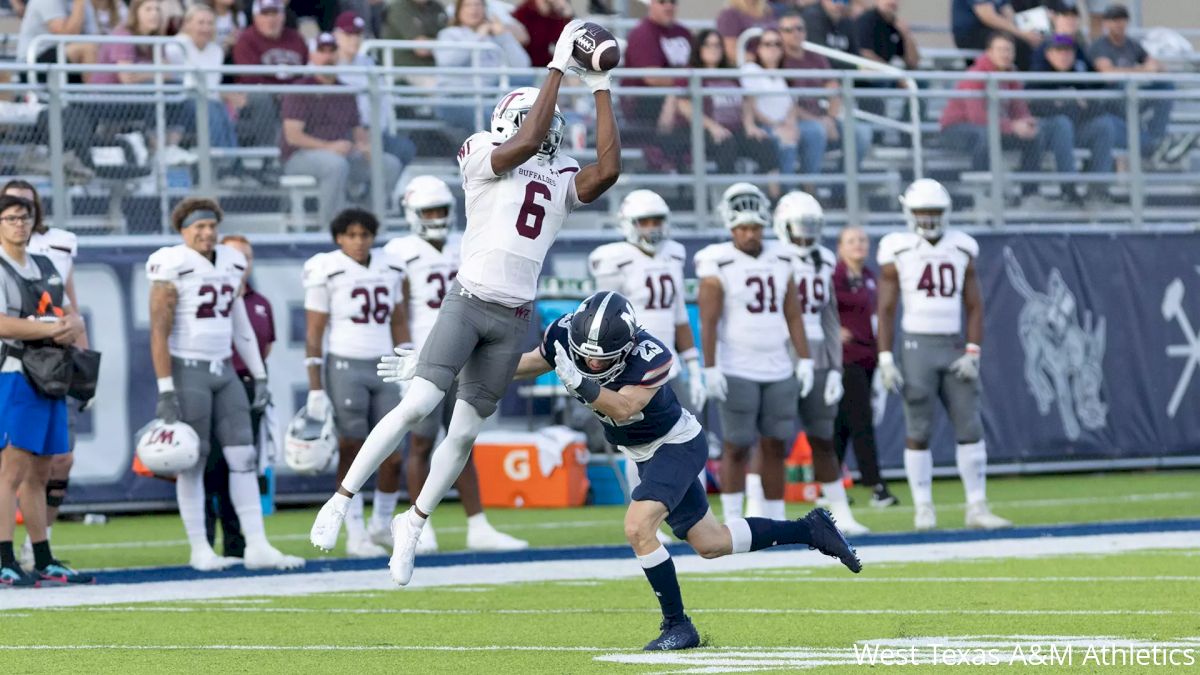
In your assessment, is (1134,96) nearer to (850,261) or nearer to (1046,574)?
(850,261)

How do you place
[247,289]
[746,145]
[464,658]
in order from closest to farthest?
[464,658] → [247,289] → [746,145]

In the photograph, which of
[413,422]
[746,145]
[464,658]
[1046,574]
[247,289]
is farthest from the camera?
[746,145]

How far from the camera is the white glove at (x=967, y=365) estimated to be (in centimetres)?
1270

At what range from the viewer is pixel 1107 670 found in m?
6.49

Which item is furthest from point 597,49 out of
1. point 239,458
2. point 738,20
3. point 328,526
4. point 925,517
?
point 738,20

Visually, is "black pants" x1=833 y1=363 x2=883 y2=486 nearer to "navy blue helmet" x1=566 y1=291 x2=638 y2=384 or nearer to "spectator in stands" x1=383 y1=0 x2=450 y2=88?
"spectator in stands" x1=383 y1=0 x2=450 y2=88

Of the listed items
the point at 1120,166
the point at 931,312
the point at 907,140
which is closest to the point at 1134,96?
the point at 1120,166

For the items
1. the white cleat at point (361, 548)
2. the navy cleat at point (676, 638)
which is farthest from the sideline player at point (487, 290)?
the white cleat at point (361, 548)

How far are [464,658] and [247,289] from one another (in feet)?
18.0

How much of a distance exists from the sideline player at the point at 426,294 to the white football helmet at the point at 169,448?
5.13 ft

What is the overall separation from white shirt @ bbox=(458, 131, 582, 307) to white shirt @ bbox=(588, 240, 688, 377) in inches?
151

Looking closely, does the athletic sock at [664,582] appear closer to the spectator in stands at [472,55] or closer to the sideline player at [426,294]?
the sideline player at [426,294]

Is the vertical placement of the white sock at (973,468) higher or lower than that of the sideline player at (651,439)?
lower

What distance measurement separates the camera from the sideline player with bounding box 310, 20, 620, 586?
8.27 metres
